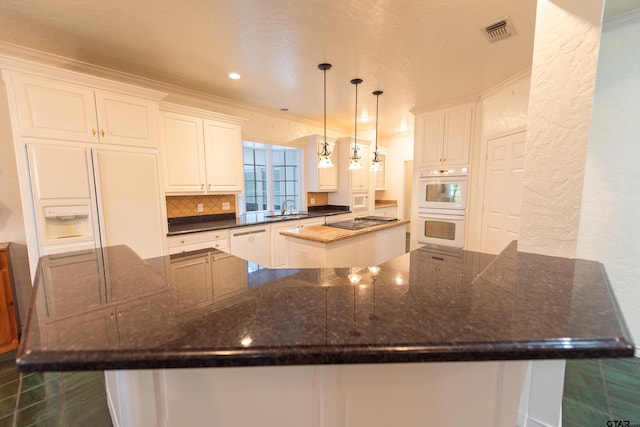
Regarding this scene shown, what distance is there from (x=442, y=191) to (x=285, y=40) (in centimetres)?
305

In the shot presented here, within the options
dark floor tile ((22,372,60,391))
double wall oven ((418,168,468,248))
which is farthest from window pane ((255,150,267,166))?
dark floor tile ((22,372,60,391))

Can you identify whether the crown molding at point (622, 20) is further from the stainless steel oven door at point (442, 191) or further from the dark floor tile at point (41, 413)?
the dark floor tile at point (41, 413)

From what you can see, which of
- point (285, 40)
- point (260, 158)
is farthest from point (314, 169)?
point (285, 40)

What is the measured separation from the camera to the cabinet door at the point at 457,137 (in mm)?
3719

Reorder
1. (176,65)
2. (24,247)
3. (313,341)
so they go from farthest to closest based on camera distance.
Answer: (176,65) → (24,247) → (313,341)

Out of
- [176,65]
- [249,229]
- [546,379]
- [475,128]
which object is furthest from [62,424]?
[475,128]

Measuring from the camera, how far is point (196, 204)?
3.56m

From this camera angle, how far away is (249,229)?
3510 mm

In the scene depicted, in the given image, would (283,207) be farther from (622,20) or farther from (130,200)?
(622,20)

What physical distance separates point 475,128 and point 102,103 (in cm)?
439

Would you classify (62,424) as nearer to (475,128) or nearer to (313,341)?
(313,341)

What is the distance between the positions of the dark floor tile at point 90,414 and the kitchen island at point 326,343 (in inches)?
40.2

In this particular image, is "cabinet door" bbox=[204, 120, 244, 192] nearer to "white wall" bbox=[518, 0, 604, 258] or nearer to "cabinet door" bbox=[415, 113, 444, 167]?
"cabinet door" bbox=[415, 113, 444, 167]

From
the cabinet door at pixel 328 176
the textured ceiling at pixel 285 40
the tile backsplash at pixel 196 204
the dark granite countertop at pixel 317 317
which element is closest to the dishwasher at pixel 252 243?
the tile backsplash at pixel 196 204
